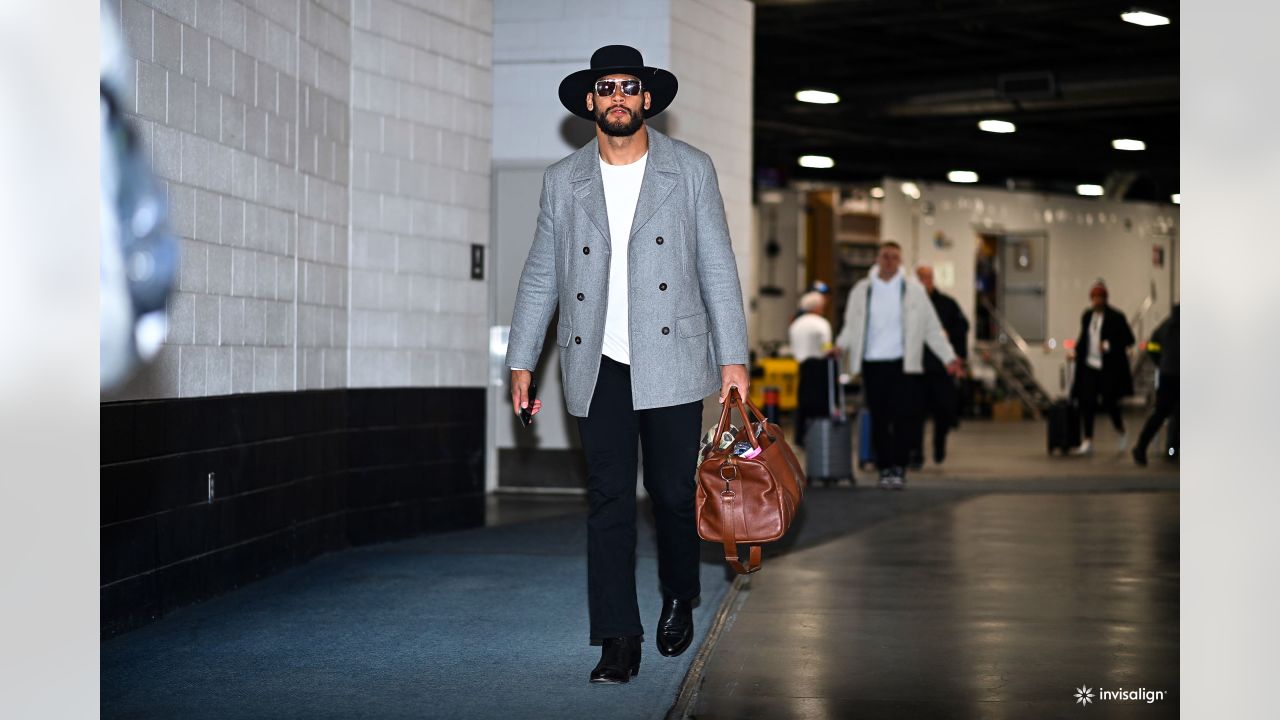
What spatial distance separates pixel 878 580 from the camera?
660 centimetres

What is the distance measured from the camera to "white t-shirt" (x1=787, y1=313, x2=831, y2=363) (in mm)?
12211

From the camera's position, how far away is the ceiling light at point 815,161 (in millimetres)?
25969

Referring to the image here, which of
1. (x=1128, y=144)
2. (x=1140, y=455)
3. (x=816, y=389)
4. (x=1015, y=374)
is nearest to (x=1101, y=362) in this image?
(x=1140, y=455)

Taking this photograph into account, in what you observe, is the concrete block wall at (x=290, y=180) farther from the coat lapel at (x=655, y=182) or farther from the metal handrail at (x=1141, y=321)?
the metal handrail at (x=1141, y=321)

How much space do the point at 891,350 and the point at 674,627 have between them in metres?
6.34

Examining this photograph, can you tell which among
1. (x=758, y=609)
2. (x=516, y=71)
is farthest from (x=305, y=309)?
(x=516, y=71)

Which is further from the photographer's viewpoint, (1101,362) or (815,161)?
(815,161)

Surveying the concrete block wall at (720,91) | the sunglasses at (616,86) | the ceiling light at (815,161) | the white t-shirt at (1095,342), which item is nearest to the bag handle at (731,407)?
the sunglasses at (616,86)

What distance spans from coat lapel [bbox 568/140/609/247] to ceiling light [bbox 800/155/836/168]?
2145 cm

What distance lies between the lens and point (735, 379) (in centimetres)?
456

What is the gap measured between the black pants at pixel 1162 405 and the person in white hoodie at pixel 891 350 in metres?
2.71

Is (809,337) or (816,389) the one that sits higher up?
(809,337)

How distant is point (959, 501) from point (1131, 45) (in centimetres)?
790

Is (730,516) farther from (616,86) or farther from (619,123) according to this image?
(616,86)
